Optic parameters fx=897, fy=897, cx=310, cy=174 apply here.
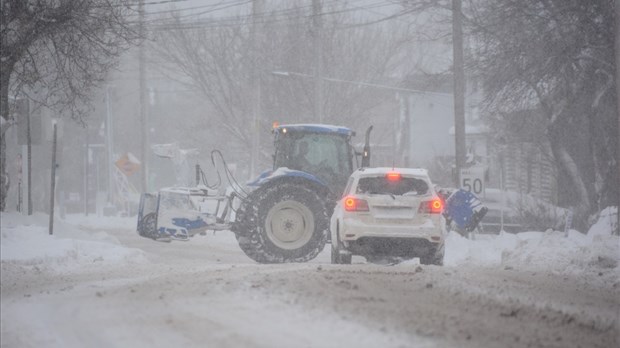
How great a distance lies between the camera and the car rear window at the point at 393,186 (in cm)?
1405

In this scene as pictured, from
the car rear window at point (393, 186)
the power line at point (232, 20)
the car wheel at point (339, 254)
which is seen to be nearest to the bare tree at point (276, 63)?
the power line at point (232, 20)

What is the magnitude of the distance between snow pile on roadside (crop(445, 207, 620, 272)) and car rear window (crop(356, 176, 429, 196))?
7.19 feet

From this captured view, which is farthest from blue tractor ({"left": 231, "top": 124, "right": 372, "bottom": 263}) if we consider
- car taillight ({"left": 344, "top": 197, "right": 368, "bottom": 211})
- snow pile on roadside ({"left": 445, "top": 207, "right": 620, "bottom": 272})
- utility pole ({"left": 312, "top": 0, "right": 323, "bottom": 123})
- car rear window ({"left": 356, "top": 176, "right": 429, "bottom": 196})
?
utility pole ({"left": 312, "top": 0, "right": 323, "bottom": 123})

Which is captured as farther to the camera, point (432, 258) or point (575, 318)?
point (432, 258)

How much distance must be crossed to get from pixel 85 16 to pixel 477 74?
11140mm

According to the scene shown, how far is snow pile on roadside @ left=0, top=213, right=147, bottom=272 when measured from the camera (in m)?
13.5

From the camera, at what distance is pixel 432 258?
14.2 meters

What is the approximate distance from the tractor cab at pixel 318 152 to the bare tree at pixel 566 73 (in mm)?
6315

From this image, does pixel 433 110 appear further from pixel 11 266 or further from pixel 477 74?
pixel 11 266

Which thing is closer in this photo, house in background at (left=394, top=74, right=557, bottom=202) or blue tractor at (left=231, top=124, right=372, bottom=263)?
blue tractor at (left=231, top=124, right=372, bottom=263)

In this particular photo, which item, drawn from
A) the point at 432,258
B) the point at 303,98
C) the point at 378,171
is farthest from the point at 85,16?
the point at 303,98

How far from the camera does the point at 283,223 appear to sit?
15508 mm

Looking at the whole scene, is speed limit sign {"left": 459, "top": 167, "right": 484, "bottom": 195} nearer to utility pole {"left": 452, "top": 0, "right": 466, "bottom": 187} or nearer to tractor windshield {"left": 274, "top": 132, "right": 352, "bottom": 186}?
utility pole {"left": 452, "top": 0, "right": 466, "bottom": 187}

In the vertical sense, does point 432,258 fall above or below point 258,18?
below
